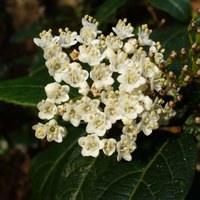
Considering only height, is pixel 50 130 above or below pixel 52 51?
below

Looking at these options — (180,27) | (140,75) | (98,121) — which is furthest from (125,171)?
(180,27)

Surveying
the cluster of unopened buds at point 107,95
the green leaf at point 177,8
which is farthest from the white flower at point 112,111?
the green leaf at point 177,8

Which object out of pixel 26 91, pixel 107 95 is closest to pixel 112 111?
pixel 107 95

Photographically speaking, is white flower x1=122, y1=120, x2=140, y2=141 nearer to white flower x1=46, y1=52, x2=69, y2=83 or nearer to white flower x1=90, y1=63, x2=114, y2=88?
white flower x1=90, y1=63, x2=114, y2=88

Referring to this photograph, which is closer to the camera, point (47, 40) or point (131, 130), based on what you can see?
point (131, 130)

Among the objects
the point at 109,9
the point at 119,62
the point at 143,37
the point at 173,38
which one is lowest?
the point at 119,62

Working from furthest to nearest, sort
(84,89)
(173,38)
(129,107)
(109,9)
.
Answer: (109,9)
(173,38)
(84,89)
(129,107)

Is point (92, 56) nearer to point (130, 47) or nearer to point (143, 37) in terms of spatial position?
point (130, 47)
